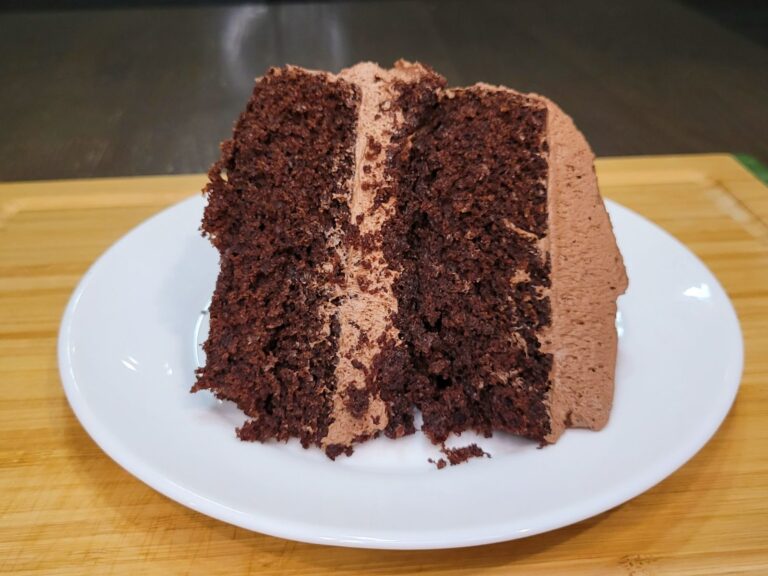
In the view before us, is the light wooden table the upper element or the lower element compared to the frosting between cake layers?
lower

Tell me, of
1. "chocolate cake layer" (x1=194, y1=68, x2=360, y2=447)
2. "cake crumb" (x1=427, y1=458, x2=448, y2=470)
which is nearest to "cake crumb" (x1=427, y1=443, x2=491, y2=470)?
"cake crumb" (x1=427, y1=458, x2=448, y2=470)

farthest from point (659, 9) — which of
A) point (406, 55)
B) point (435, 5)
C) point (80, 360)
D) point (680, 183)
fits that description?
point (80, 360)

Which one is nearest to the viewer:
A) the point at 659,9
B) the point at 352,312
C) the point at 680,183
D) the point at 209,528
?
the point at 209,528

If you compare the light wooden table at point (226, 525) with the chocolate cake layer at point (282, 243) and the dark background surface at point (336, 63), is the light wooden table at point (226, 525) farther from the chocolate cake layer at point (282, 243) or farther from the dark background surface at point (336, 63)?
the dark background surface at point (336, 63)

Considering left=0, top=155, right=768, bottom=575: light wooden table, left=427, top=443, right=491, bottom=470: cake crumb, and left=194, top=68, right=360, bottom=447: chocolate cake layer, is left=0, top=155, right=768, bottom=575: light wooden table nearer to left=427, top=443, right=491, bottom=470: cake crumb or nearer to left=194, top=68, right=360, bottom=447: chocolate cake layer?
left=427, top=443, right=491, bottom=470: cake crumb

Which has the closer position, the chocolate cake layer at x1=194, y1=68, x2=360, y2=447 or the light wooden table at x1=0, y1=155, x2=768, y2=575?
the light wooden table at x1=0, y1=155, x2=768, y2=575

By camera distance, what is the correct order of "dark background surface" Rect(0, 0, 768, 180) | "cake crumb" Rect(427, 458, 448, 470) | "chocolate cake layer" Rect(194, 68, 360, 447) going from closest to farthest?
"cake crumb" Rect(427, 458, 448, 470) → "chocolate cake layer" Rect(194, 68, 360, 447) → "dark background surface" Rect(0, 0, 768, 180)

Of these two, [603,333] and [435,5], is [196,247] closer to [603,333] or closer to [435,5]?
[603,333]
